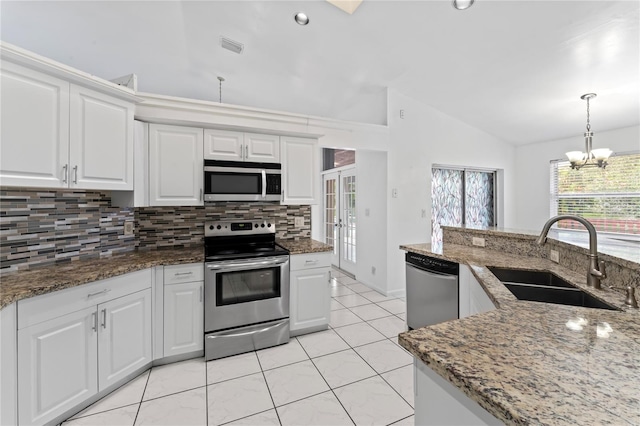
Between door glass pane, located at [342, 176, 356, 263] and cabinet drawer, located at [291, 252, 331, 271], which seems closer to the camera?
cabinet drawer, located at [291, 252, 331, 271]

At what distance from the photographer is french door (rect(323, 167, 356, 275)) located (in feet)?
16.6

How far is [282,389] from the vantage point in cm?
203

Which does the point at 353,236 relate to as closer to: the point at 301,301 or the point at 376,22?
the point at 301,301

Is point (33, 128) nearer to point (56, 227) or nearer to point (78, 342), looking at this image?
point (56, 227)

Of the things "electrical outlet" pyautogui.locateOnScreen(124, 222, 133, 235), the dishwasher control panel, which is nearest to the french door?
the dishwasher control panel

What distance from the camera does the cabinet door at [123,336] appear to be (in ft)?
6.20

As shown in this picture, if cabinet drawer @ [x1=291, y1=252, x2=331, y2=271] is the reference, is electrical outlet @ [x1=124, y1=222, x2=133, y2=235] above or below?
above

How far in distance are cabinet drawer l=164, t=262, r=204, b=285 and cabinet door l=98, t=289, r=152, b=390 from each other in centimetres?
18

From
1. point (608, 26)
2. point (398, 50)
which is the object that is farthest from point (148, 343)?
point (608, 26)

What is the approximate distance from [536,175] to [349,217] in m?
3.38

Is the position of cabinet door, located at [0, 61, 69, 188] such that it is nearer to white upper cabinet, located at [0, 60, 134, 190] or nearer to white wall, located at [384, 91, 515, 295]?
white upper cabinet, located at [0, 60, 134, 190]

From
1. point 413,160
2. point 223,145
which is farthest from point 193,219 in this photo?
point 413,160

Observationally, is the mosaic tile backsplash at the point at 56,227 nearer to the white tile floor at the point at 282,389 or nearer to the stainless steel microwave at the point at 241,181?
the stainless steel microwave at the point at 241,181

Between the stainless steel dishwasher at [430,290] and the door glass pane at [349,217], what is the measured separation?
7.69 feet
